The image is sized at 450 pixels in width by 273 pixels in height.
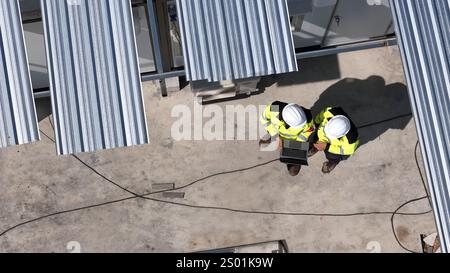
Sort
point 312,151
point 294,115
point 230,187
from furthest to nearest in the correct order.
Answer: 1. point 230,187
2. point 312,151
3. point 294,115

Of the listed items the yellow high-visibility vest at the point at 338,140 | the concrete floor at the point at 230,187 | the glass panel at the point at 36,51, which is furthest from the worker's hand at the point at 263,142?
the glass panel at the point at 36,51

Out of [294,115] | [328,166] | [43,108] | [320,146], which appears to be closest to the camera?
[294,115]

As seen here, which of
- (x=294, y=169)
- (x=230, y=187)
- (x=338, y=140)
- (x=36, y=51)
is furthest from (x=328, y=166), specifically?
→ (x=36, y=51)

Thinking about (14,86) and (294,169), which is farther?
(294,169)

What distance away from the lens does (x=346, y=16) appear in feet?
34.5

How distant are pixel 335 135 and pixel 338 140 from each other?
0.30 meters

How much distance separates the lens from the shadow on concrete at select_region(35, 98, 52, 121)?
1244cm

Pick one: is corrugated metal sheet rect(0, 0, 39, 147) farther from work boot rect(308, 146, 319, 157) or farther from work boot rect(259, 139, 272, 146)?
work boot rect(308, 146, 319, 157)

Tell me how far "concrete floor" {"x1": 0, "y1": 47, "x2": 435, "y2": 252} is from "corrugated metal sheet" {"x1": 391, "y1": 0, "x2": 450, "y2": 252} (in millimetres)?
4068

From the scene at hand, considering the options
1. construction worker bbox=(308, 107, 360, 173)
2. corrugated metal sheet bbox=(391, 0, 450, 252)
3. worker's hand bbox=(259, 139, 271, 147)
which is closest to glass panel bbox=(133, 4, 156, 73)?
worker's hand bbox=(259, 139, 271, 147)

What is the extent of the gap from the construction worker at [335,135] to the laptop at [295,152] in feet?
1.00

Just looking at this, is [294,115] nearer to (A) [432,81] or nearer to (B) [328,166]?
(B) [328,166]

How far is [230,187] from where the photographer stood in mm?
12117

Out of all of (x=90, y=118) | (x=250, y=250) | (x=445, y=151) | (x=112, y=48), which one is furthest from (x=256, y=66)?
(x=250, y=250)
